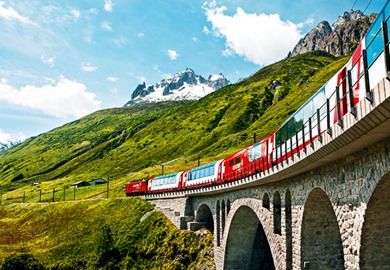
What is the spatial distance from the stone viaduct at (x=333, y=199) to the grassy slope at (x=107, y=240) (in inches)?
572

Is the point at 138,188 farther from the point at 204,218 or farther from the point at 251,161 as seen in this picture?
the point at 251,161

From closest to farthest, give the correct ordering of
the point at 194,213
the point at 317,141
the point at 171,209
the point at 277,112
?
the point at 317,141, the point at 194,213, the point at 171,209, the point at 277,112

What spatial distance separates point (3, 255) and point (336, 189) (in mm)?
57760

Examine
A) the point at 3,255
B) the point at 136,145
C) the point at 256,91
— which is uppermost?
the point at 256,91

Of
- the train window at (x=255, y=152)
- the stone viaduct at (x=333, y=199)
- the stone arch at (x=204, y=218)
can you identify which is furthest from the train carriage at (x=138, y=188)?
the train window at (x=255, y=152)

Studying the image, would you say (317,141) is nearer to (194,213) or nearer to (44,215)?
(194,213)

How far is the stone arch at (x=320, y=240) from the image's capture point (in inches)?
772

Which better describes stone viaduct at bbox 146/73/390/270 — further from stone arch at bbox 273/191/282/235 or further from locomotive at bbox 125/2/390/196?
locomotive at bbox 125/2/390/196

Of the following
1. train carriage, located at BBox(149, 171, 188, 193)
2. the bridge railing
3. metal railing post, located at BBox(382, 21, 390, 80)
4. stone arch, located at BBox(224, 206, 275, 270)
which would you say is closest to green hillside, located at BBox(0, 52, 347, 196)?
train carriage, located at BBox(149, 171, 188, 193)

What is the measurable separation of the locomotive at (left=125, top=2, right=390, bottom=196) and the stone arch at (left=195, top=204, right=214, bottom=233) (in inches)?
150

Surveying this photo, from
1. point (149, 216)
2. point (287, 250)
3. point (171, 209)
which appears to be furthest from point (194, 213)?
point (287, 250)

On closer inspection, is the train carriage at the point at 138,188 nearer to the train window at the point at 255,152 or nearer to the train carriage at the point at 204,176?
the train carriage at the point at 204,176

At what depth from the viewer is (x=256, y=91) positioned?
186 meters

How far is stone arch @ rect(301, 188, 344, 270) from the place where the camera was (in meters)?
19.6
